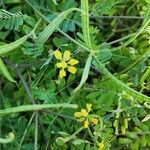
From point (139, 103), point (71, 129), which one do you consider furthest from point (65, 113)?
point (139, 103)

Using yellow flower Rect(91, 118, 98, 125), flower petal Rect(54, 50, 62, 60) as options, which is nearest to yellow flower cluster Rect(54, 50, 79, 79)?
flower petal Rect(54, 50, 62, 60)

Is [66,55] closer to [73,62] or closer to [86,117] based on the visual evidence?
[73,62]

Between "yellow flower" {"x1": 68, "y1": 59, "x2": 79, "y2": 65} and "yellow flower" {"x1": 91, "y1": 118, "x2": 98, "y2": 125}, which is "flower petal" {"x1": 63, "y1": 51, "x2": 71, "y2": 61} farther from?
"yellow flower" {"x1": 91, "y1": 118, "x2": 98, "y2": 125}

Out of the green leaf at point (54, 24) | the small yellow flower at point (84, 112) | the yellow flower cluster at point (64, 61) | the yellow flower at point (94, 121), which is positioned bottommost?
the yellow flower at point (94, 121)

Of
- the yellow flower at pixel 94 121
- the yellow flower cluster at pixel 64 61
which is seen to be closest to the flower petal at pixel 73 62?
the yellow flower cluster at pixel 64 61

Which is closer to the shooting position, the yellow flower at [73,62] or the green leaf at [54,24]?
the green leaf at [54,24]

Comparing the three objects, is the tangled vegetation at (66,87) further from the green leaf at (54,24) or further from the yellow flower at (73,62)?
the green leaf at (54,24)

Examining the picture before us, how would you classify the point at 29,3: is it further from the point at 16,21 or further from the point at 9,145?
the point at 9,145

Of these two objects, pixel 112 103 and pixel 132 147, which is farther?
pixel 132 147
